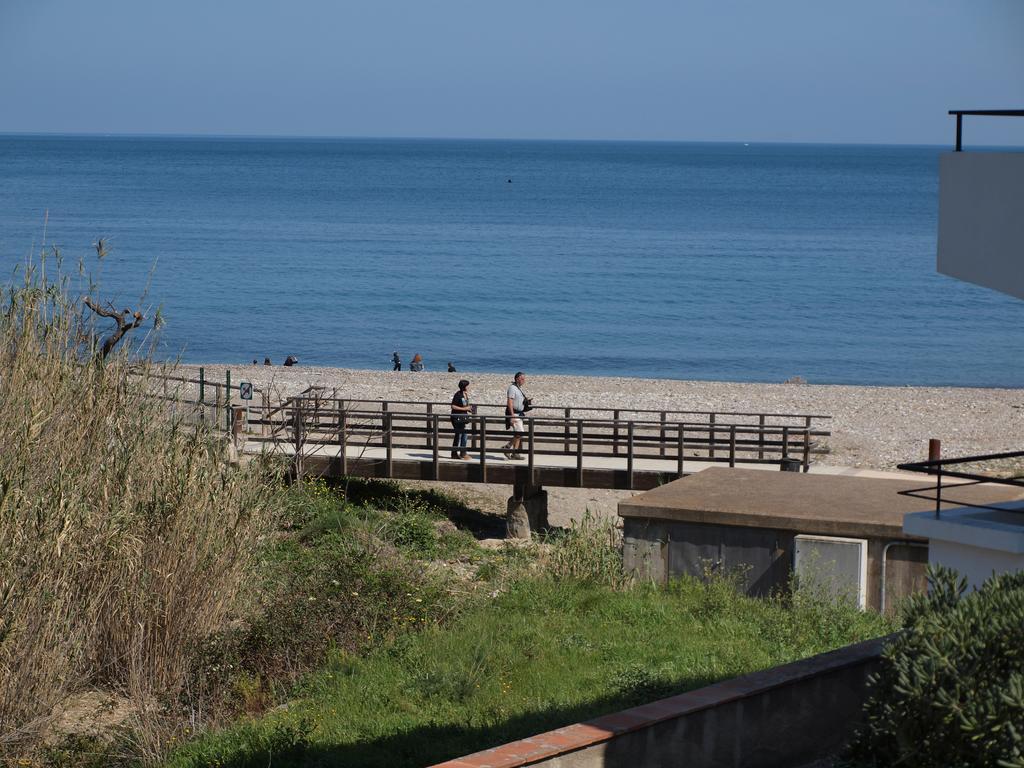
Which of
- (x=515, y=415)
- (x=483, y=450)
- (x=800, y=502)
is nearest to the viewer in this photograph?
(x=800, y=502)

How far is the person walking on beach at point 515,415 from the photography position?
2092 centimetres

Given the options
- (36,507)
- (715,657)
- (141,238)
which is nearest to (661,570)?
(715,657)

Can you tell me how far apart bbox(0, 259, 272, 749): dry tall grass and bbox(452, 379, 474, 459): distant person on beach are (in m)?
8.57

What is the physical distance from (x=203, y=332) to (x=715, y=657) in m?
46.3

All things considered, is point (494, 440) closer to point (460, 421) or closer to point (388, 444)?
point (460, 421)

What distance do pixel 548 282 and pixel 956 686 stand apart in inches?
2563

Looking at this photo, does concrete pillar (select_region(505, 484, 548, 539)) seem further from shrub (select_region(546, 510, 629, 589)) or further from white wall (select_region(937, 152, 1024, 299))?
white wall (select_region(937, 152, 1024, 299))

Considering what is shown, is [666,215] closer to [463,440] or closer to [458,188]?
[458,188]

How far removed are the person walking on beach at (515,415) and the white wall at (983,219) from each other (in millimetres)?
13746

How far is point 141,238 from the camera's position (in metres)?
86.6

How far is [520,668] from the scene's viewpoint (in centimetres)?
1059

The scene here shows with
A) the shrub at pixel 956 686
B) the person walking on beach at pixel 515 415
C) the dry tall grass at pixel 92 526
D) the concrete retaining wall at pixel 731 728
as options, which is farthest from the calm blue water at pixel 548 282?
the shrub at pixel 956 686

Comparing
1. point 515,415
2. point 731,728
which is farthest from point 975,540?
point 515,415

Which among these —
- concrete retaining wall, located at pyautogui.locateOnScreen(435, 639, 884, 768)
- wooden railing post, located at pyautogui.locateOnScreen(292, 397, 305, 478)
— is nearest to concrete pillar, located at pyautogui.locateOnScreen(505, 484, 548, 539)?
wooden railing post, located at pyautogui.locateOnScreen(292, 397, 305, 478)
